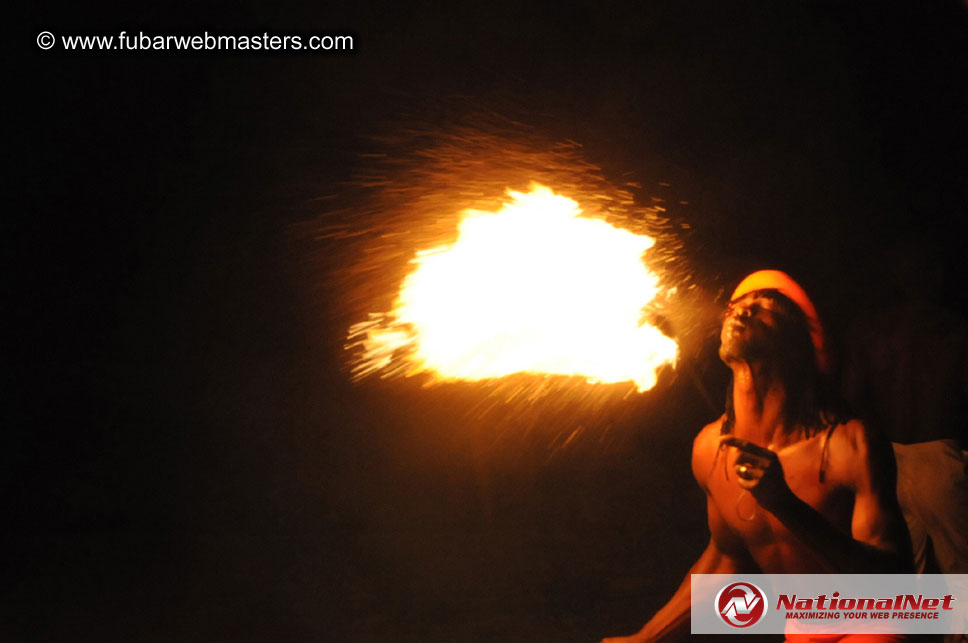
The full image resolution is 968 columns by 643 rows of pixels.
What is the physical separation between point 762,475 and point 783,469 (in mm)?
159

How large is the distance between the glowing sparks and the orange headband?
1.65ft

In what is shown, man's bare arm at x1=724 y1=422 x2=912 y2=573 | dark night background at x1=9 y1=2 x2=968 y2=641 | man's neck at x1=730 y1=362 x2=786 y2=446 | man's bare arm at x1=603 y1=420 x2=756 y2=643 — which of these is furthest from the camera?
dark night background at x1=9 y1=2 x2=968 y2=641

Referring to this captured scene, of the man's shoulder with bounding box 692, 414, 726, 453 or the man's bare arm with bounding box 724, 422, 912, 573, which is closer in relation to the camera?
the man's bare arm with bounding box 724, 422, 912, 573

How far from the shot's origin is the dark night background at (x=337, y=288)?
3303mm

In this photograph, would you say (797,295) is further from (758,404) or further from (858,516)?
(858,516)

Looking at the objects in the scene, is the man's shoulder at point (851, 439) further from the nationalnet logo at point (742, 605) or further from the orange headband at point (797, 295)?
the nationalnet logo at point (742, 605)

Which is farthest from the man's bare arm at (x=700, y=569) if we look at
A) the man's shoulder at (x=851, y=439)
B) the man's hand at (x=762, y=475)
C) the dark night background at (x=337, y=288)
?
the man's shoulder at (x=851, y=439)

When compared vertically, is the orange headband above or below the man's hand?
above

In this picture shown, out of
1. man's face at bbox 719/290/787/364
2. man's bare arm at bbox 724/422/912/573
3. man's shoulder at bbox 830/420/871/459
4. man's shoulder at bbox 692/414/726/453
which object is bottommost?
man's bare arm at bbox 724/422/912/573

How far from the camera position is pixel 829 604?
8.92ft

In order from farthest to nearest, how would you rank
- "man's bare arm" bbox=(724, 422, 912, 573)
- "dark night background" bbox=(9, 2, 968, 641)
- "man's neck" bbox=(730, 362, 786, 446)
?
"dark night background" bbox=(9, 2, 968, 641), "man's neck" bbox=(730, 362, 786, 446), "man's bare arm" bbox=(724, 422, 912, 573)

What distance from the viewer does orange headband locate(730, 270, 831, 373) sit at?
9.25 ft

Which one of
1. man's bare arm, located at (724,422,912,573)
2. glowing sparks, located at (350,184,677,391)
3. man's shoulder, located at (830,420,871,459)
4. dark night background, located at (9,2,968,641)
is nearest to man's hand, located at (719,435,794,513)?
man's bare arm, located at (724,422,912,573)

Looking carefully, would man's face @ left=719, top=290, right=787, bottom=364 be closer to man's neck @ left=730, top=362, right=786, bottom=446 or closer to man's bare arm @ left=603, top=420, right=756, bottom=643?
man's neck @ left=730, top=362, right=786, bottom=446
